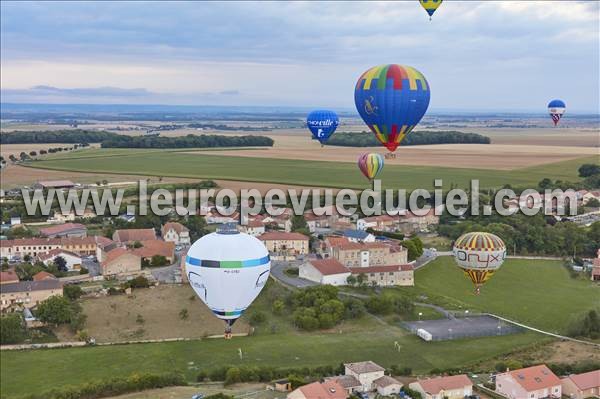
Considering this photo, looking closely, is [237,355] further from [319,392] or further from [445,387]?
[445,387]

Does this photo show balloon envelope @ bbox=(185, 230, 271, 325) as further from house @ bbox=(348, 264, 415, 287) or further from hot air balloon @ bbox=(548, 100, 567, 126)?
hot air balloon @ bbox=(548, 100, 567, 126)

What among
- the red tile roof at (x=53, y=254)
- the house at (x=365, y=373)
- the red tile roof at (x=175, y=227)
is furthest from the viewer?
the red tile roof at (x=175, y=227)

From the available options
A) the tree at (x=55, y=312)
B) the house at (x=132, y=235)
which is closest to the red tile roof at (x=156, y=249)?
the house at (x=132, y=235)

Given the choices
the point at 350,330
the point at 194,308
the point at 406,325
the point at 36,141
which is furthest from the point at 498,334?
the point at 36,141

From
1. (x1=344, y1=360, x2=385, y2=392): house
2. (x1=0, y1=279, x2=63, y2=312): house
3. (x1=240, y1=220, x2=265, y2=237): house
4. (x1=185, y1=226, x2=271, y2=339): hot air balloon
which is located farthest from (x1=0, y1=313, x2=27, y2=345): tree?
(x1=240, y1=220, x2=265, y2=237): house

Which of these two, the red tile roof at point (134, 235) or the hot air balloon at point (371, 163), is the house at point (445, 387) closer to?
the hot air balloon at point (371, 163)

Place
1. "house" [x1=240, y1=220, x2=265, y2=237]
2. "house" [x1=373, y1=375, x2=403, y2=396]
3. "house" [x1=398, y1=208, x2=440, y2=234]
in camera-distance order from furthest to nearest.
Answer: "house" [x1=398, y1=208, x2=440, y2=234] → "house" [x1=240, y1=220, x2=265, y2=237] → "house" [x1=373, y1=375, x2=403, y2=396]

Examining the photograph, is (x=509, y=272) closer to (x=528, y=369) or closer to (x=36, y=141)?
(x=528, y=369)
